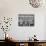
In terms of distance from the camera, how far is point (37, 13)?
403 cm

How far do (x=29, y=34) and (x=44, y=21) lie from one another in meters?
0.65

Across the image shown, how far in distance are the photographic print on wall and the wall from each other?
99mm

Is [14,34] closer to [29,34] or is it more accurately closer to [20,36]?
[20,36]

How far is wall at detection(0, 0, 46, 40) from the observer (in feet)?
13.1

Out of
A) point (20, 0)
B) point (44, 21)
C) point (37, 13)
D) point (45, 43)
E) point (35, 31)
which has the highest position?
point (20, 0)

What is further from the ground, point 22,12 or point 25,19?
point 22,12

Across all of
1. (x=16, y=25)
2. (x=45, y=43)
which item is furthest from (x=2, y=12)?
(x=45, y=43)

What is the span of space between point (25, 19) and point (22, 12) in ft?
0.82

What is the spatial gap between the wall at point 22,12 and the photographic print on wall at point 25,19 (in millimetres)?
99

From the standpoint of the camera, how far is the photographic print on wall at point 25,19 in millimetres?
4016

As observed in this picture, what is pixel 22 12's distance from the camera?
4.03 metres

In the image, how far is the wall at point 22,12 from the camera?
3.99 metres

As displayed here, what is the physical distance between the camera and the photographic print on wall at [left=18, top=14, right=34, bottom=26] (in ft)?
13.2

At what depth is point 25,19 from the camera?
404 centimetres
